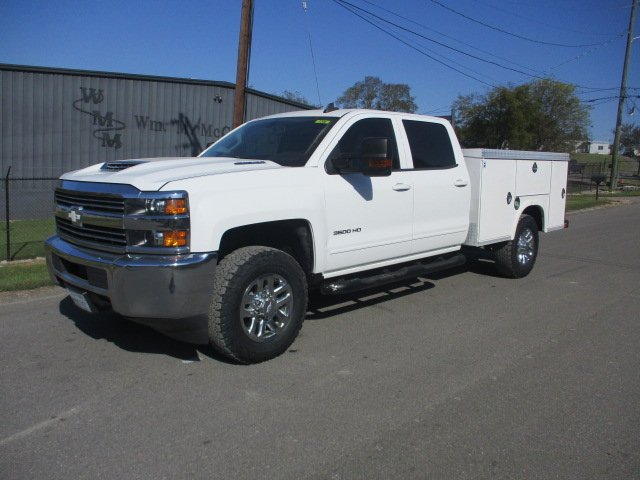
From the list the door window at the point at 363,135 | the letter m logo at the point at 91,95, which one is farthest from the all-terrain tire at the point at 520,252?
the letter m logo at the point at 91,95

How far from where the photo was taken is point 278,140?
5.57m

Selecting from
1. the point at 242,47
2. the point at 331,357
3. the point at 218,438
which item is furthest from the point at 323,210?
the point at 242,47

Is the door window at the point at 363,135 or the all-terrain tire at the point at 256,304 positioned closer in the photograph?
the all-terrain tire at the point at 256,304

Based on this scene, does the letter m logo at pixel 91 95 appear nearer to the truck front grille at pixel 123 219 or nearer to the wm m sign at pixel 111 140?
the wm m sign at pixel 111 140

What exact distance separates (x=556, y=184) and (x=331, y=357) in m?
5.40

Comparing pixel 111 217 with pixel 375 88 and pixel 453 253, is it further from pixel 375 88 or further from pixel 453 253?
pixel 375 88

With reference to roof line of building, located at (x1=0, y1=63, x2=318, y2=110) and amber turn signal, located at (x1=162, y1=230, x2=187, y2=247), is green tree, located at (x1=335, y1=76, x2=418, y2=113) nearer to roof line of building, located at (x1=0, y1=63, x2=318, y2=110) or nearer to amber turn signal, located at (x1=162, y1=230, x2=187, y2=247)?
roof line of building, located at (x1=0, y1=63, x2=318, y2=110)

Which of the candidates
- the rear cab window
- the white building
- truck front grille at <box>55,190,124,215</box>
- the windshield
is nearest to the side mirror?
the windshield

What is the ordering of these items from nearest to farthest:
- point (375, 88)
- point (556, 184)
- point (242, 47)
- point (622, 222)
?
1. point (556, 184)
2. point (242, 47)
3. point (622, 222)
4. point (375, 88)

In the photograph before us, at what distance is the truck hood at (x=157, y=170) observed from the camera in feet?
13.4

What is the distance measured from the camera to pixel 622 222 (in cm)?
1667

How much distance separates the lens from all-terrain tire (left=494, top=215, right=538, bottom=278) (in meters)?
7.77

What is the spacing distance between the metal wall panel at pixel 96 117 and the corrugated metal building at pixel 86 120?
2 cm

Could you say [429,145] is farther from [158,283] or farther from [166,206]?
[158,283]
